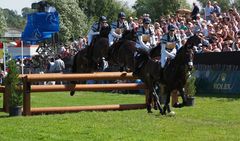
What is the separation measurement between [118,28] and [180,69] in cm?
234

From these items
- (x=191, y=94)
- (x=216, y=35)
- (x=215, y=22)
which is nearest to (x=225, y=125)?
(x=191, y=94)

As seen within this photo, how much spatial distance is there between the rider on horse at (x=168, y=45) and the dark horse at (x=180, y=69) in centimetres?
22

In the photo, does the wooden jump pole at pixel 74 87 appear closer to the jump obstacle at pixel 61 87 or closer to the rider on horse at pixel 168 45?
the jump obstacle at pixel 61 87

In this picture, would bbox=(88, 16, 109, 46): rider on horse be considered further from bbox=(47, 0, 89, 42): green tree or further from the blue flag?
bbox=(47, 0, 89, 42): green tree

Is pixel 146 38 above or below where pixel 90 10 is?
below

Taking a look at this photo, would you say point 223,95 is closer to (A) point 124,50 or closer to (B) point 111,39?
(A) point 124,50

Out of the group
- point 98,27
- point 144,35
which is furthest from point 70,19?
point 98,27

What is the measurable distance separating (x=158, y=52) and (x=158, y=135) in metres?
5.26

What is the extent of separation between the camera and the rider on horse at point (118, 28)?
16422 millimetres

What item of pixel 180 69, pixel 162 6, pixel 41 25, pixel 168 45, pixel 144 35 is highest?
pixel 162 6

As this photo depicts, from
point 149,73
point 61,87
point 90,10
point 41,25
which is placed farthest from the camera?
point 90,10

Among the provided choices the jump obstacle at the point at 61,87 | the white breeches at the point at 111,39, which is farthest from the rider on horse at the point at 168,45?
the jump obstacle at the point at 61,87

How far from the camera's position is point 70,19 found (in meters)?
71.8

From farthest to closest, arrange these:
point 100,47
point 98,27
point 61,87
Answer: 1. point 61,87
2. point 98,27
3. point 100,47
